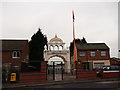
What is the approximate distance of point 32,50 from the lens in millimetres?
28391

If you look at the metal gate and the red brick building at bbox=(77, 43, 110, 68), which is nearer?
the metal gate

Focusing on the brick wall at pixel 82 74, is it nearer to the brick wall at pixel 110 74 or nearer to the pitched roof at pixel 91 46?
the brick wall at pixel 110 74

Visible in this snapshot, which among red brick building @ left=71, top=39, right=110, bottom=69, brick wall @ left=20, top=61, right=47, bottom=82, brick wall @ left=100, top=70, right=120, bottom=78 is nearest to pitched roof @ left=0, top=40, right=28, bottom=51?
brick wall @ left=20, top=61, right=47, bottom=82

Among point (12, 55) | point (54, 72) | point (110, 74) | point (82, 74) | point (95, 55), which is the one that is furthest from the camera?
point (95, 55)

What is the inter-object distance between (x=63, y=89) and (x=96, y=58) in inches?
899

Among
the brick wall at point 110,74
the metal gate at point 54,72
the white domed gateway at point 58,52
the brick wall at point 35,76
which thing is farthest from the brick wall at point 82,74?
the white domed gateway at point 58,52

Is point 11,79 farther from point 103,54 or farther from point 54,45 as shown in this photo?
point 103,54

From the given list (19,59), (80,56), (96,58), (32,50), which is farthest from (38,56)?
(96,58)

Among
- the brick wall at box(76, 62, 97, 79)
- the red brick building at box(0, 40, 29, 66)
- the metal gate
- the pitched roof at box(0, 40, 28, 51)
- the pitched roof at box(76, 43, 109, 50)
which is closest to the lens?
the metal gate

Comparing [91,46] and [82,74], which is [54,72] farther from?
[91,46]

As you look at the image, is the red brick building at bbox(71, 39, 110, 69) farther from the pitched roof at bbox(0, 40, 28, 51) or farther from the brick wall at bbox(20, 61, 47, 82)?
the brick wall at bbox(20, 61, 47, 82)

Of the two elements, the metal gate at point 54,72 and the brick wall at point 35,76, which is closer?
the brick wall at point 35,76

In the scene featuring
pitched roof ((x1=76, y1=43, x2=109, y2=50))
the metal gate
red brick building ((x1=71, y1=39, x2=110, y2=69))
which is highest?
pitched roof ((x1=76, y1=43, x2=109, y2=50))

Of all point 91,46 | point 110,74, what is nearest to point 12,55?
point 110,74
